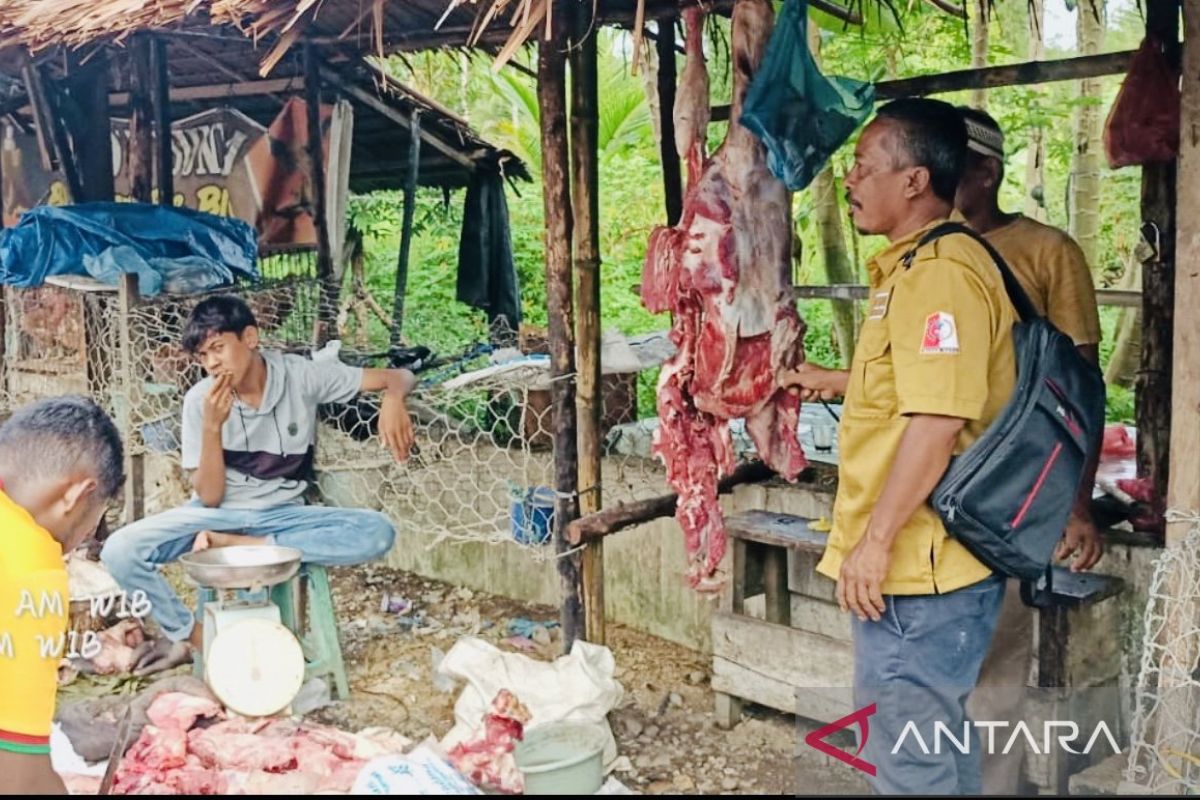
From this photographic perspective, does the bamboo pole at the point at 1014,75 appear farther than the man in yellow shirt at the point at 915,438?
Yes

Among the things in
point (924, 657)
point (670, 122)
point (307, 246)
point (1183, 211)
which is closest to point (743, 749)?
point (924, 657)

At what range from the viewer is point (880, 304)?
117 inches

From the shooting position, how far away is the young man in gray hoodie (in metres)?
5.03

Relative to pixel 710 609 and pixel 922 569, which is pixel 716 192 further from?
pixel 710 609

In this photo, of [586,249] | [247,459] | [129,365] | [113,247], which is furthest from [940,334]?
[113,247]

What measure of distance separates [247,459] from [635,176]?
10197 mm

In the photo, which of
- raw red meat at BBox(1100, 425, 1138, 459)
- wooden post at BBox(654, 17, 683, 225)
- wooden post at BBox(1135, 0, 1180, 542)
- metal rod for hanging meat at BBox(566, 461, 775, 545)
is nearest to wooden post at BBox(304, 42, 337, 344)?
wooden post at BBox(654, 17, 683, 225)

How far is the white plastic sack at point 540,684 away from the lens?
4.01 metres

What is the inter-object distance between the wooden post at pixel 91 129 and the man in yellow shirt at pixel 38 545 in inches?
187

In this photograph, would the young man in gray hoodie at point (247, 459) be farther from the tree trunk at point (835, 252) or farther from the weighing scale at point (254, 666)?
the tree trunk at point (835, 252)

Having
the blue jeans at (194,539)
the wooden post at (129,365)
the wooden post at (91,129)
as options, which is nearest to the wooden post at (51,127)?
the wooden post at (91,129)

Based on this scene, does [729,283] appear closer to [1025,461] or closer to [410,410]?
[1025,461]

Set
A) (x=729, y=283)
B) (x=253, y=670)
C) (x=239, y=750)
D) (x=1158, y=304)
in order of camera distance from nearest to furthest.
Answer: (x=239, y=750)
(x=253, y=670)
(x=729, y=283)
(x=1158, y=304)

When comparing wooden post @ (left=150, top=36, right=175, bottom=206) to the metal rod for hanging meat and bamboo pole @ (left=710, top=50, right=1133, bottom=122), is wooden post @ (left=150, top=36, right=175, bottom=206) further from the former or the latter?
bamboo pole @ (left=710, top=50, right=1133, bottom=122)
